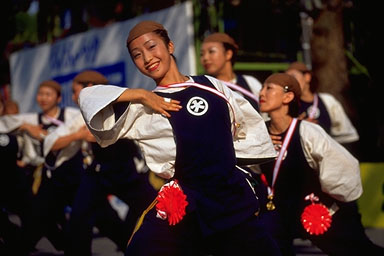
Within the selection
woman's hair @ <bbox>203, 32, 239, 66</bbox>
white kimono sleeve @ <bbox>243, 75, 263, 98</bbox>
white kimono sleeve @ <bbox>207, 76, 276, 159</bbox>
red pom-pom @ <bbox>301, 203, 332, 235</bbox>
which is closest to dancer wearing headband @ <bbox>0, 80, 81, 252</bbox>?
woman's hair @ <bbox>203, 32, 239, 66</bbox>

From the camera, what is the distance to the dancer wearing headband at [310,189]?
5.58 metres

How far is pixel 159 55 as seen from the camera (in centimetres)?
447

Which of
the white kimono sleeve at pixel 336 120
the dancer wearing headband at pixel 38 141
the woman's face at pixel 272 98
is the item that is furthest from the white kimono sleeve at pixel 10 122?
the white kimono sleeve at pixel 336 120

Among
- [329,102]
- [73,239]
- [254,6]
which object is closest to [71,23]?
[254,6]

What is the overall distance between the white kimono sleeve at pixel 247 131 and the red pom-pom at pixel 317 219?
3.51 feet

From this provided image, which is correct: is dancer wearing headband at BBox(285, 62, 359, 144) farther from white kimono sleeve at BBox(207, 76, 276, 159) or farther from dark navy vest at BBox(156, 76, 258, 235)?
dark navy vest at BBox(156, 76, 258, 235)

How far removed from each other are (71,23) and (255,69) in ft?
19.8

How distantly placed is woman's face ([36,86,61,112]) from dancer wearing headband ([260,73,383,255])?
11.3 ft

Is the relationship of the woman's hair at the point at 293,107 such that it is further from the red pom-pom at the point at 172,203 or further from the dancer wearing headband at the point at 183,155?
the red pom-pom at the point at 172,203

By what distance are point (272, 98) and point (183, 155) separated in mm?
1860

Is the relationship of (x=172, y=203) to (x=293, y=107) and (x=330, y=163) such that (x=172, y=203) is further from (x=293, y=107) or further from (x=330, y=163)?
(x=293, y=107)

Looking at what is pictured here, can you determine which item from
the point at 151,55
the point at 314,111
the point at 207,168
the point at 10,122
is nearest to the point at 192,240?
the point at 207,168

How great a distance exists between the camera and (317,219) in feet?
18.5

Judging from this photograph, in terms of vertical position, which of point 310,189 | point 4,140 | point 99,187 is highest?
point 4,140
